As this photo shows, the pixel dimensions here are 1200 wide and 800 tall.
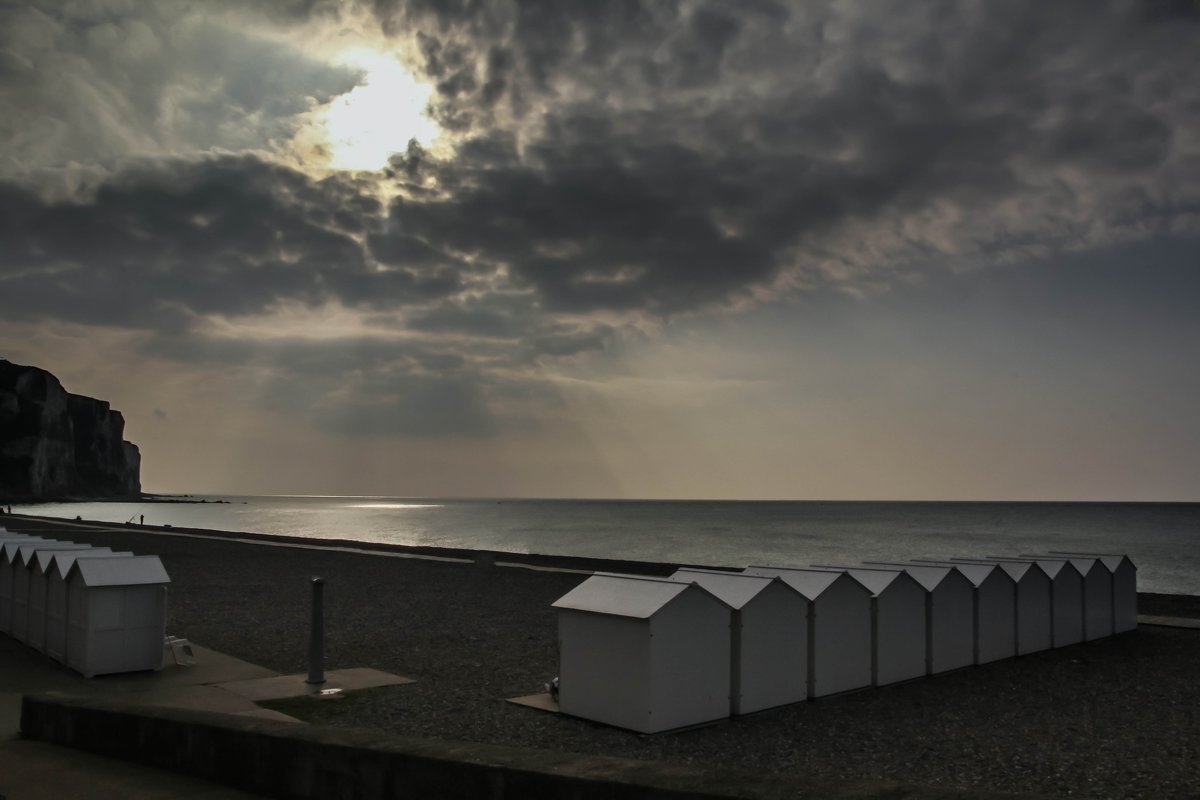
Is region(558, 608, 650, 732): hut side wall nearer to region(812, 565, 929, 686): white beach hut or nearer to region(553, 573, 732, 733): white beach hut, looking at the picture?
region(553, 573, 732, 733): white beach hut

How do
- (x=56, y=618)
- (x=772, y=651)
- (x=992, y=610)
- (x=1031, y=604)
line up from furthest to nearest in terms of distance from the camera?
1. (x=1031, y=604)
2. (x=992, y=610)
3. (x=56, y=618)
4. (x=772, y=651)

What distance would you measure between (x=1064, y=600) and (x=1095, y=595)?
3.85 ft

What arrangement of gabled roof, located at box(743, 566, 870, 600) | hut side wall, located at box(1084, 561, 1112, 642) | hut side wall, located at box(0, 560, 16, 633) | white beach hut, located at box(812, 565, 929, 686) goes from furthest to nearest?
1. hut side wall, located at box(1084, 561, 1112, 642)
2. hut side wall, located at box(0, 560, 16, 633)
3. white beach hut, located at box(812, 565, 929, 686)
4. gabled roof, located at box(743, 566, 870, 600)

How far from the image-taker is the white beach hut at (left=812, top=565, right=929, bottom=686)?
1156cm

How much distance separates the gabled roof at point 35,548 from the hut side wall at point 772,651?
9.70 metres

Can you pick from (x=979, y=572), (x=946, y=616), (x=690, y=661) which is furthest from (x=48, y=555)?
(x=979, y=572)

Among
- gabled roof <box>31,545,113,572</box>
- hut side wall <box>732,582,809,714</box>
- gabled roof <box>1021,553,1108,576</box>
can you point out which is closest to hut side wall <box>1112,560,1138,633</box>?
gabled roof <box>1021,553,1108,576</box>

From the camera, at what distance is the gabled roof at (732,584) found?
997 cm

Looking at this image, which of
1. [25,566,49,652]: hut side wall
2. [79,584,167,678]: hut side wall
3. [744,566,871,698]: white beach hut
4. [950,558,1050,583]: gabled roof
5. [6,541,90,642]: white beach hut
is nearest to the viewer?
[744,566,871,698]: white beach hut

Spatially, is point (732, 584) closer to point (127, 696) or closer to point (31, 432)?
point (127, 696)

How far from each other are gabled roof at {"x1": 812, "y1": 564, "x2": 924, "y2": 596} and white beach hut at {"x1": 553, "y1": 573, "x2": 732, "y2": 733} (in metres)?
2.71

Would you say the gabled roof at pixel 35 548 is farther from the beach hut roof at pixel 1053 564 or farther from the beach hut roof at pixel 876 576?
the beach hut roof at pixel 1053 564

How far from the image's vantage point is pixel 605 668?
373 inches

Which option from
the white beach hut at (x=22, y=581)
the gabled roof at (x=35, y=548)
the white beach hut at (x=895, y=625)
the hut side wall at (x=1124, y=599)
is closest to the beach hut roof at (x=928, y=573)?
the white beach hut at (x=895, y=625)
